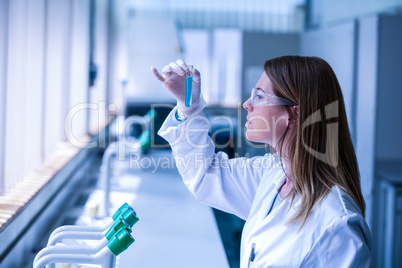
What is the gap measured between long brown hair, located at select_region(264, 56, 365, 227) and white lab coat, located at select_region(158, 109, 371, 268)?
5cm

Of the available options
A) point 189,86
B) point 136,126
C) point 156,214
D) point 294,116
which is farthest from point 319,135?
point 136,126

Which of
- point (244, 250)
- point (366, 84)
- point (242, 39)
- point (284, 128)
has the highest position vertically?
point (242, 39)

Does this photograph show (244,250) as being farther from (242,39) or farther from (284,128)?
(242,39)

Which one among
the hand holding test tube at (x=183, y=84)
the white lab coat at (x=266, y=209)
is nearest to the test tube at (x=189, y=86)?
the hand holding test tube at (x=183, y=84)

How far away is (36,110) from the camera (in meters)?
2.18

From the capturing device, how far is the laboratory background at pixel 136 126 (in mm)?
1668

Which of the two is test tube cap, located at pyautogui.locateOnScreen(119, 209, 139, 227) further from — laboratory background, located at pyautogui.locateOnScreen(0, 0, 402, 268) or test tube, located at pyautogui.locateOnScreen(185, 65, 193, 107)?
test tube, located at pyautogui.locateOnScreen(185, 65, 193, 107)

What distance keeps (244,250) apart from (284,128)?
37 cm

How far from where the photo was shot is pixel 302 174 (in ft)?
4.13

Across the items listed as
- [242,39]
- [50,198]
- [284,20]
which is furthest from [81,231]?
[284,20]

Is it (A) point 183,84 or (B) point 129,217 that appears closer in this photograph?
(B) point 129,217

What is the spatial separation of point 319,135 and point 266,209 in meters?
0.26

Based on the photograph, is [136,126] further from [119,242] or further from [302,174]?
[119,242]

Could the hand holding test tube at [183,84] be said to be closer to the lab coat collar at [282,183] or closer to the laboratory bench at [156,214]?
the lab coat collar at [282,183]
